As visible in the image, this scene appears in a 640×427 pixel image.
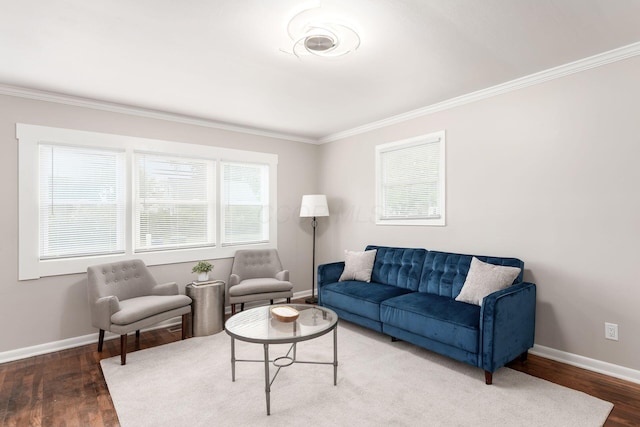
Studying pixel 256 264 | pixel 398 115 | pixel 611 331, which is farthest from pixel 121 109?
pixel 611 331

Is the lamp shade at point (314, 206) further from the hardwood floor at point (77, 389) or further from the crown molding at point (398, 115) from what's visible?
the hardwood floor at point (77, 389)

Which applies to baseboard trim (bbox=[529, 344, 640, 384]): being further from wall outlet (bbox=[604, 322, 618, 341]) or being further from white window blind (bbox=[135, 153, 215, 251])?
white window blind (bbox=[135, 153, 215, 251])

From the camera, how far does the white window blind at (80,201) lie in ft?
11.2

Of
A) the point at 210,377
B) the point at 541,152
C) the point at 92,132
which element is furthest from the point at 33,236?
the point at 541,152

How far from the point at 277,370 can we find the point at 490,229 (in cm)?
247

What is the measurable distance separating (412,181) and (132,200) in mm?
3326

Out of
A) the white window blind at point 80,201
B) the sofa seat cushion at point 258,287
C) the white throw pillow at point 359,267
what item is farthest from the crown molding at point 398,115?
the sofa seat cushion at point 258,287

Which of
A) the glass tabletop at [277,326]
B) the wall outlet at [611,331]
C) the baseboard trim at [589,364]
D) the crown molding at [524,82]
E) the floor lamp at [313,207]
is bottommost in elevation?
the baseboard trim at [589,364]

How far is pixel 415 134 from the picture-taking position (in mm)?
4191

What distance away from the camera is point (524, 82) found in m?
3.19

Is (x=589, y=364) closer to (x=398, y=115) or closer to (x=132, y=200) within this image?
(x=398, y=115)

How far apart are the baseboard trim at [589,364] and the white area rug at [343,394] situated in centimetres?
53

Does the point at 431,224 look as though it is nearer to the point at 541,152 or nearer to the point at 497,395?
the point at 541,152

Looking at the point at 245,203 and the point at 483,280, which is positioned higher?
the point at 245,203
